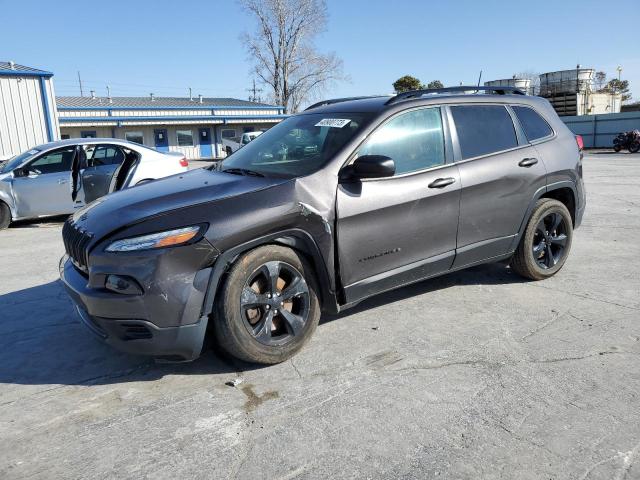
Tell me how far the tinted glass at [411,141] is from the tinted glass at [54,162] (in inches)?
288

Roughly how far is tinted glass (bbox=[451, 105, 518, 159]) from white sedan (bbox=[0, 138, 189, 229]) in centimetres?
634

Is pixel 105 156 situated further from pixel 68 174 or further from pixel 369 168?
pixel 369 168

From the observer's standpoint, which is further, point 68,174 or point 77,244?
point 68,174

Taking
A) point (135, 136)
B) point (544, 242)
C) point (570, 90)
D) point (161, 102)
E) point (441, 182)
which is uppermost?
point (161, 102)

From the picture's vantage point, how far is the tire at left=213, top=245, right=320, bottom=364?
9.98 feet

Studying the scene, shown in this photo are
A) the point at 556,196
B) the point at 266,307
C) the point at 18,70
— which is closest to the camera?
the point at 266,307

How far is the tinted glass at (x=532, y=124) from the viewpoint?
4723mm

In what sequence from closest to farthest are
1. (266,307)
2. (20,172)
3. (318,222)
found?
(266,307), (318,222), (20,172)

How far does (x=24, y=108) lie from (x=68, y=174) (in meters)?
9.20

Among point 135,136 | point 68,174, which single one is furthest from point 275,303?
point 135,136

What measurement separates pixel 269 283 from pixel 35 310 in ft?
8.55

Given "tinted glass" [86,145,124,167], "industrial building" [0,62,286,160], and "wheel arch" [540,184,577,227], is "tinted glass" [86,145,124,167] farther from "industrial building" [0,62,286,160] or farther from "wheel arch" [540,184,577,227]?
"industrial building" [0,62,286,160]

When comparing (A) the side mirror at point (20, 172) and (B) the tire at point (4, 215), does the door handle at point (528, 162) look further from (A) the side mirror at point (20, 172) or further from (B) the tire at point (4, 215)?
(B) the tire at point (4, 215)

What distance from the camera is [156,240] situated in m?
2.89
